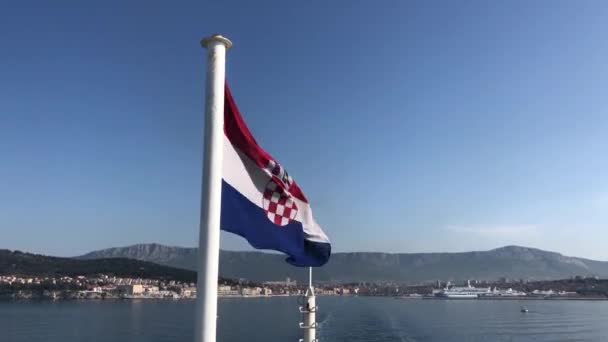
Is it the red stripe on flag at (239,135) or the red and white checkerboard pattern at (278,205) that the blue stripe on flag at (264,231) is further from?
the red stripe on flag at (239,135)

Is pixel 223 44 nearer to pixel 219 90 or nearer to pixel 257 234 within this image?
pixel 219 90

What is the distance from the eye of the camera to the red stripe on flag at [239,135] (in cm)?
505

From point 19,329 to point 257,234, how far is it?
65.7 metres

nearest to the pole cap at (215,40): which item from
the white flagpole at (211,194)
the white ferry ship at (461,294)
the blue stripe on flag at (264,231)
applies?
the white flagpole at (211,194)

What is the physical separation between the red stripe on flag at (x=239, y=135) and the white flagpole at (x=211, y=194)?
345mm

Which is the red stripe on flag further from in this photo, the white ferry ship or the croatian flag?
the white ferry ship

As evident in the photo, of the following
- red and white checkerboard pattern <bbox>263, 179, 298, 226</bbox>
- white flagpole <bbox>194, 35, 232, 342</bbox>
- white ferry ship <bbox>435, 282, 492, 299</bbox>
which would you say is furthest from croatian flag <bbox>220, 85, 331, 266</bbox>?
white ferry ship <bbox>435, 282, 492, 299</bbox>

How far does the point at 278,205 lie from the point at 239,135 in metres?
0.98

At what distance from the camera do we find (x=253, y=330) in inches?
2454

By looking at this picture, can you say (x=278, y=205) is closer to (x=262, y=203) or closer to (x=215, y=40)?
(x=262, y=203)

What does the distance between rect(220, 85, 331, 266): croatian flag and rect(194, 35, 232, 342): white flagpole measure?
1.18 ft

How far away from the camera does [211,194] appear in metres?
4.46

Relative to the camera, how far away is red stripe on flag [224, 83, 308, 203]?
505 centimetres

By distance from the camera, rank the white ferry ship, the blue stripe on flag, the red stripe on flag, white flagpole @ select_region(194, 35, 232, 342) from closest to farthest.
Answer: white flagpole @ select_region(194, 35, 232, 342) → the red stripe on flag → the blue stripe on flag → the white ferry ship
